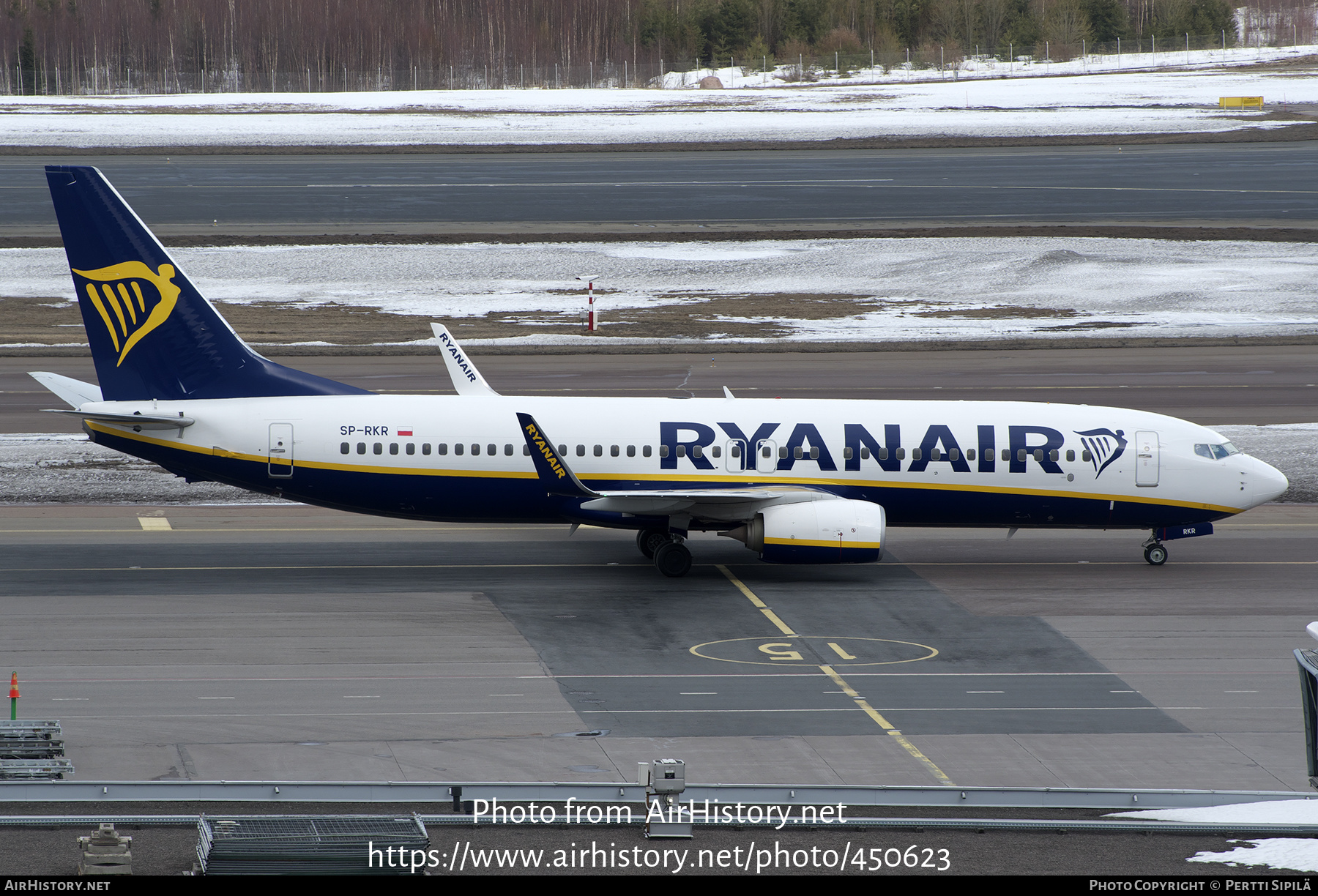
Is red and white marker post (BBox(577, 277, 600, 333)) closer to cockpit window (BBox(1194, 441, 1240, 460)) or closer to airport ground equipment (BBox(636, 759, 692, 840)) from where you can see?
cockpit window (BBox(1194, 441, 1240, 460))

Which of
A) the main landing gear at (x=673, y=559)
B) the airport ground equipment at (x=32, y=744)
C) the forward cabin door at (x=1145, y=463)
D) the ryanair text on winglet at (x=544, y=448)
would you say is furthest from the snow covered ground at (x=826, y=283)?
the airport ground equipment at (x=32, y=744)

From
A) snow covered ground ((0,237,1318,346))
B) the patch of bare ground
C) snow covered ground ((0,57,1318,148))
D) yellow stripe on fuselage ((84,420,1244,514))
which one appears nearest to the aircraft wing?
yellow stripe on fuselage ((84,420,1244,514))

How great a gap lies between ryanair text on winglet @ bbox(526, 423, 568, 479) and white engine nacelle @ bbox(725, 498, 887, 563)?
4.70 m

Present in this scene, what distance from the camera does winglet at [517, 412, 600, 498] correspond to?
32.8 meters

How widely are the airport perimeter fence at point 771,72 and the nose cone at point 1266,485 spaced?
145543mm

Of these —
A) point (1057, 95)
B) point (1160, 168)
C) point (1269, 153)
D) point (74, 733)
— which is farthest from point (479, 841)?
point (1057, 95)

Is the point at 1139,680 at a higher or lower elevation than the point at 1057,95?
lower

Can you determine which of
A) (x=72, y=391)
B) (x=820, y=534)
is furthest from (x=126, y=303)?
(x=820, y=534)

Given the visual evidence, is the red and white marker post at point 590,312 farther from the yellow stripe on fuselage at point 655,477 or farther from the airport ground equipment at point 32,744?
the airport ground equipment at point 32,744

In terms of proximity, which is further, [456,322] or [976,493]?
[456,322]

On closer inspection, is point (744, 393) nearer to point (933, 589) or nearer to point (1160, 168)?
point (933, 589)

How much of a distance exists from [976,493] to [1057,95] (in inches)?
5086

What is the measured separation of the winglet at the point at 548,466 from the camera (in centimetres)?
3284

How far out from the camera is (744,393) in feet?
176
